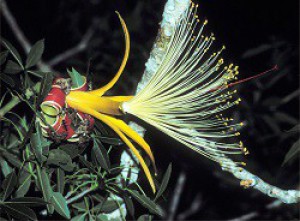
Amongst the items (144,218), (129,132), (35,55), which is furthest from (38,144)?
(144,218)

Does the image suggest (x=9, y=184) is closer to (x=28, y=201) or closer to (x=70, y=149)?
(x=28, y=201)

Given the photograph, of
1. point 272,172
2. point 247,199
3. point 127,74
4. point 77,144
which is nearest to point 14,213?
point 77,144

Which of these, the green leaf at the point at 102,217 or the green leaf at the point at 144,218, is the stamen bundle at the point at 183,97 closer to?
the green leaf at the point at 144,218

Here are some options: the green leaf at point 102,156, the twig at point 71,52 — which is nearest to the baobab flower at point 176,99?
the green leaf at point 102,156

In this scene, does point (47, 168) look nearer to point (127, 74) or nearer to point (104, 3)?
point (127, 74)

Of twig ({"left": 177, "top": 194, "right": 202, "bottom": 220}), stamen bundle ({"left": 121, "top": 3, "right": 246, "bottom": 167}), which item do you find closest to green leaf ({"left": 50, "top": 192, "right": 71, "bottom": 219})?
stamen bundle ({"left": 121, "top": 3, "right": 246, "bottom": 167})
